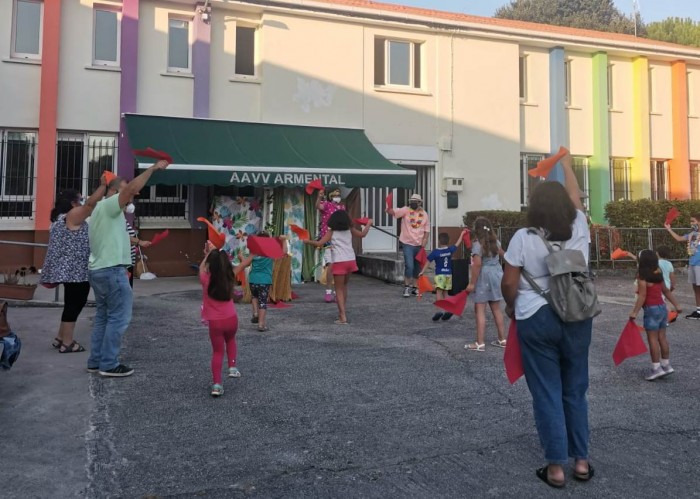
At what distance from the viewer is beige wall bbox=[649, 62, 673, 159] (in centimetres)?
1797

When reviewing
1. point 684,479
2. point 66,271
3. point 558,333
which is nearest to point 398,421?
point 558,333

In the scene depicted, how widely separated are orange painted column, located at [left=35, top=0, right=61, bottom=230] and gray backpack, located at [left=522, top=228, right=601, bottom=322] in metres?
11.7

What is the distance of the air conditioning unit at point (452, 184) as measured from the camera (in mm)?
15125

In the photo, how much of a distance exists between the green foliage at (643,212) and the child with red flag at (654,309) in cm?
1063

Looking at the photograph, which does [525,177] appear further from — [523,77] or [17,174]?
[17,174]

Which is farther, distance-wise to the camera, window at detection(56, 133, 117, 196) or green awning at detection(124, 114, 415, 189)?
window at detection(56, 133, 117, 196)

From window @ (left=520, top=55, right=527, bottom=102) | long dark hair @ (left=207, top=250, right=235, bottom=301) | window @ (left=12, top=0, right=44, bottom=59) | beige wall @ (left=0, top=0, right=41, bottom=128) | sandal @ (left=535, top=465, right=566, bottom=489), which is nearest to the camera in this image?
sandal @ (left=535, top=465, right=566, bottom=489)

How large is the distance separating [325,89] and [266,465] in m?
11.9

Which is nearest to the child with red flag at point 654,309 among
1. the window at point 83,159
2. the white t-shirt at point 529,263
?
the white t-shirt at point 529,263

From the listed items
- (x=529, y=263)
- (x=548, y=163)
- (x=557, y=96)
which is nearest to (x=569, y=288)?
(x=529, y=263)

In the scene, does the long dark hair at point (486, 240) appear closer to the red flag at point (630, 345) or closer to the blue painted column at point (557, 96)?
the red flag at point (630, 345)

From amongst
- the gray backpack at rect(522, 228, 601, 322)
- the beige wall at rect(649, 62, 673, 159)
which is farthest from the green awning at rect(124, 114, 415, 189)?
the beige wall at rect(649, 62, 673, 159)

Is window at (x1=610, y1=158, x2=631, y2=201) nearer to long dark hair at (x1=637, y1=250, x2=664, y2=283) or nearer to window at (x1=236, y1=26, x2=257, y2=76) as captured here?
window at (x1=236, y1=26, x2=257, y2=76)

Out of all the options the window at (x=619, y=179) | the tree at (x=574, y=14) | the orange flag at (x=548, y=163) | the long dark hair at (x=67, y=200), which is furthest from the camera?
the tree at (x=574, y=14)
